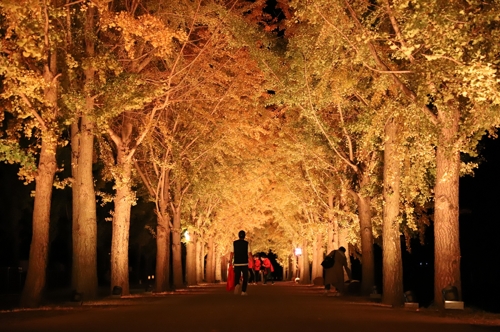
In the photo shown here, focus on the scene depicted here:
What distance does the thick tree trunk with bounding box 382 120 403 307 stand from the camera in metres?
25.3

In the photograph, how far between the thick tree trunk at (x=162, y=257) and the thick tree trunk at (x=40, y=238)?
646 inches

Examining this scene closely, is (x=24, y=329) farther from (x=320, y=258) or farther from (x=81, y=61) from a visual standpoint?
(x=320, y=258)

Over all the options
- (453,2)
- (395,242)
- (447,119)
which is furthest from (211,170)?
(453,2)

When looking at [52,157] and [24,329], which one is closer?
[24,329]

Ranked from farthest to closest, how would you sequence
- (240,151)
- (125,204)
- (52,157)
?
(240,151) < (125,204) < (52,157)

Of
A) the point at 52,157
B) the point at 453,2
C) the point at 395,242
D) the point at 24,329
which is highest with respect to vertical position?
the point at 453,2

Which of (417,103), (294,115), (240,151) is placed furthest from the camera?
(240,151)

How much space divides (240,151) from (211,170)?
8.38 feet

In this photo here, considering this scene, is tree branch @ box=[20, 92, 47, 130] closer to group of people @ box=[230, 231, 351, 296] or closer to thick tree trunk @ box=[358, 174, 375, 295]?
group of people @ box=[230, 231, 351, 296]

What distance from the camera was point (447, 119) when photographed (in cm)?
1959

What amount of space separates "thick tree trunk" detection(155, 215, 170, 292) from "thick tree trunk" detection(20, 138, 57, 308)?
1640 centimetres

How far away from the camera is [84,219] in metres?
26.3

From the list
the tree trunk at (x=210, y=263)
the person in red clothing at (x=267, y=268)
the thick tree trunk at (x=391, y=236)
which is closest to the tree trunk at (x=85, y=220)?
the thick tree trunk at (x=391, y=236)

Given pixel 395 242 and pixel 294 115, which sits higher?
pixel 294 115
